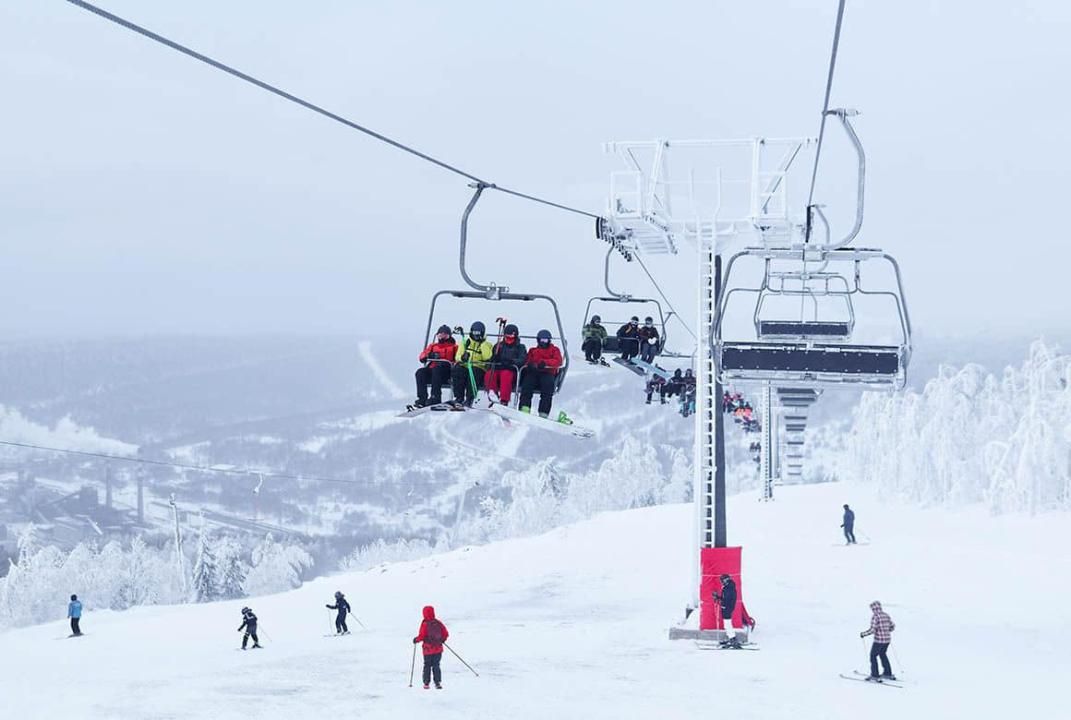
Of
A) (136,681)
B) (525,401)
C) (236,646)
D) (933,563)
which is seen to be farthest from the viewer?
(933,563)

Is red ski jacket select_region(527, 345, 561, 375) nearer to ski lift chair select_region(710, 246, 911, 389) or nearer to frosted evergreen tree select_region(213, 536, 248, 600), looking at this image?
ski lift chair select_region(710, 246, 911, 389)

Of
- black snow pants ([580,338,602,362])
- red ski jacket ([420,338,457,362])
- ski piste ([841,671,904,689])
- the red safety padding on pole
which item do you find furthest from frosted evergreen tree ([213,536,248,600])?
red ski jacket ([420,338,457,362])

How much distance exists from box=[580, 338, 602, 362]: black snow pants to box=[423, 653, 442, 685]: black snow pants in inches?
309

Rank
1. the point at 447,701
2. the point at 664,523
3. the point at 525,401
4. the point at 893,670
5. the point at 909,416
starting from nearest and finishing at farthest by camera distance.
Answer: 1. the point at 525,401
2. the point at 447,701
3. the point at 893,670
4. the point at 664,523
5. the point at 909,416

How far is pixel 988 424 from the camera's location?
6028cm

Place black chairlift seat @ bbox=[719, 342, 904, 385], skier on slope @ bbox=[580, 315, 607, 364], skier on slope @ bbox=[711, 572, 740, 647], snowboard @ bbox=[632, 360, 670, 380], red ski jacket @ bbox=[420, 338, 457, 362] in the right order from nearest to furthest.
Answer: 1. red ski jacket @ bbox=[420, 338, 457, 362]
2. black chairlift seat @ bbox=[719, 342, 904, 385]
3. skier on slope @ bbox=[711, 572, 740, 647]
4. skier on slope @ bbox=[580, 315, 607, 364]
5. snowboard @ bbox=[632, 360, 670, 380]

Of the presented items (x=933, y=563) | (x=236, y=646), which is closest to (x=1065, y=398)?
(x=933, y=563)

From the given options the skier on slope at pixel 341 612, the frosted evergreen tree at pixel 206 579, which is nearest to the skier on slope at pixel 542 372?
the skier on slope at pixel 341 612

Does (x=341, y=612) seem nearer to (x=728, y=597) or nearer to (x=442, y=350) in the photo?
(x=728, y=597)

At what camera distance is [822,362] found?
15875mm

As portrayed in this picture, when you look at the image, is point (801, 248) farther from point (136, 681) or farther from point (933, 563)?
point (933, 563)

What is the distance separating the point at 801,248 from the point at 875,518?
3675cm

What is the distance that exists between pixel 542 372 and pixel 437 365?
1.33 meters

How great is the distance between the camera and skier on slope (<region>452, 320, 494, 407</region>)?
1517 centimetres
